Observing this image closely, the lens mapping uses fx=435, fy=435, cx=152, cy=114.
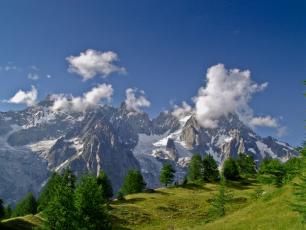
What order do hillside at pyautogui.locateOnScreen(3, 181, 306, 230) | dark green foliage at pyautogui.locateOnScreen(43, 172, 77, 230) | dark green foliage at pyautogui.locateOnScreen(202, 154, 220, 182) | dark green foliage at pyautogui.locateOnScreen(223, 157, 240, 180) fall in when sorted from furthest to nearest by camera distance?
dark green foliage at pyautogui.locateOnScreen(202, 154, 220, 182) < dark green foliage at pyautogui.locateOnScreen(223, 157, 240, 180) < dark green foliage at pyautogui.locateOnScreen(43, 172, 77, 230) < hillside at pyautogui.locateOnScreen(3, 181, 306, 230)

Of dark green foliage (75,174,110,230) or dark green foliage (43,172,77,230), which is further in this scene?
dark green foliage (75,174,110,230)

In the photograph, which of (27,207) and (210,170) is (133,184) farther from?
(27,207)

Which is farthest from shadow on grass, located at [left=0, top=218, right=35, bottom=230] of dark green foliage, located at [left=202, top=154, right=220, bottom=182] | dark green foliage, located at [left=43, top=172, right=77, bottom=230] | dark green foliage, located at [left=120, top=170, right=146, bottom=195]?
dark green foliage, located at [left=202, top=154, right=220, bottom=182]

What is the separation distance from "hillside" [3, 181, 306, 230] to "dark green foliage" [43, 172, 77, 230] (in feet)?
48.7

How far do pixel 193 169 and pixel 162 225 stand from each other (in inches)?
2255

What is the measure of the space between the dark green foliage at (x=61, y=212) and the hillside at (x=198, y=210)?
48.7 ft

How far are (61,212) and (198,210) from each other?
50.4 metres

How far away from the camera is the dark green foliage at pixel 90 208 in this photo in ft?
160

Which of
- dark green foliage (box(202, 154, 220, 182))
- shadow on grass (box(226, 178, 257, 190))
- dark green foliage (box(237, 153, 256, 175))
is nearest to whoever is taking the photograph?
shadow on grass (box(226, 178, 257, 190))

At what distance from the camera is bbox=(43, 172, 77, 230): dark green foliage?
4855 centimetres

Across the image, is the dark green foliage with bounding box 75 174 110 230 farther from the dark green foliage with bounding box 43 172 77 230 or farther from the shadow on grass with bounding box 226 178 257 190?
the shadow on grass with bounding box 226 178 257 190

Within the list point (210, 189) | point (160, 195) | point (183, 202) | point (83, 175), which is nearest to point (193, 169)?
point (210, 189)

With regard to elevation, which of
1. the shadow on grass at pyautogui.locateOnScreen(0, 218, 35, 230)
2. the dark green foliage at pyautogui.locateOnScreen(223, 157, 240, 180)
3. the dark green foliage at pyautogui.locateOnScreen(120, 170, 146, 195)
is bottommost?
the shadow on grass at pyautogui.locateOnScreen(0, 218, 35, 230)

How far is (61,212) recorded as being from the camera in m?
48.8
